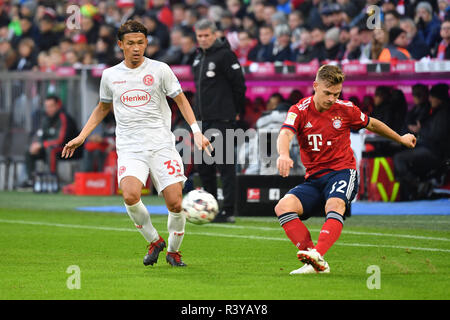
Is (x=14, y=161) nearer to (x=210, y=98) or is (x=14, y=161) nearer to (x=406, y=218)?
(x=210, y=98)

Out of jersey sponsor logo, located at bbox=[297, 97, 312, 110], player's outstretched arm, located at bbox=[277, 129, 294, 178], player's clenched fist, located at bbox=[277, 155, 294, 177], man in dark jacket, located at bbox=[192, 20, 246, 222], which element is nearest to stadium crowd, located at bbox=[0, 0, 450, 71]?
man in dark jacket, located at bbox=[192, 20, 246, 222]

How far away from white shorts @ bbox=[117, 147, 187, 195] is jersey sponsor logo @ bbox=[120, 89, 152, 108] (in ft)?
1.48

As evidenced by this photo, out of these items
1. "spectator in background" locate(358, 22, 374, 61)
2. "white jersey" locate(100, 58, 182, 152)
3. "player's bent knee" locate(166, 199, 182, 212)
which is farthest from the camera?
"spectator in background" locate(358, 22, 374, 61)

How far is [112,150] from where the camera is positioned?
19031mm

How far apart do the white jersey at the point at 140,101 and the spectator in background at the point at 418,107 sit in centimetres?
783

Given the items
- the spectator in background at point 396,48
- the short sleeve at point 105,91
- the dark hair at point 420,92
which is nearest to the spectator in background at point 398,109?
Answer: the dark hair at point 420,92

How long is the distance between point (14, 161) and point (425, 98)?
9.26 metres

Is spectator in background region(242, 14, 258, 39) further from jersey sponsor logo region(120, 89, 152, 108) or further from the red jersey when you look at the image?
the red jersey

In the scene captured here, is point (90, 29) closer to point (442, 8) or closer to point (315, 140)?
point (442, 8)

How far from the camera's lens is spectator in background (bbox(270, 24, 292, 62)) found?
59.6ft

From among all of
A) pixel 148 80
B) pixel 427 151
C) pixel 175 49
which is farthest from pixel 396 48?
pixel 148 80

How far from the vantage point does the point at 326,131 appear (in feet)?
27.3

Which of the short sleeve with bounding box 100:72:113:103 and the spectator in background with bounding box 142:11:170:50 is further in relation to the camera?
the spectator in background with bounding box 142:11:170:50
